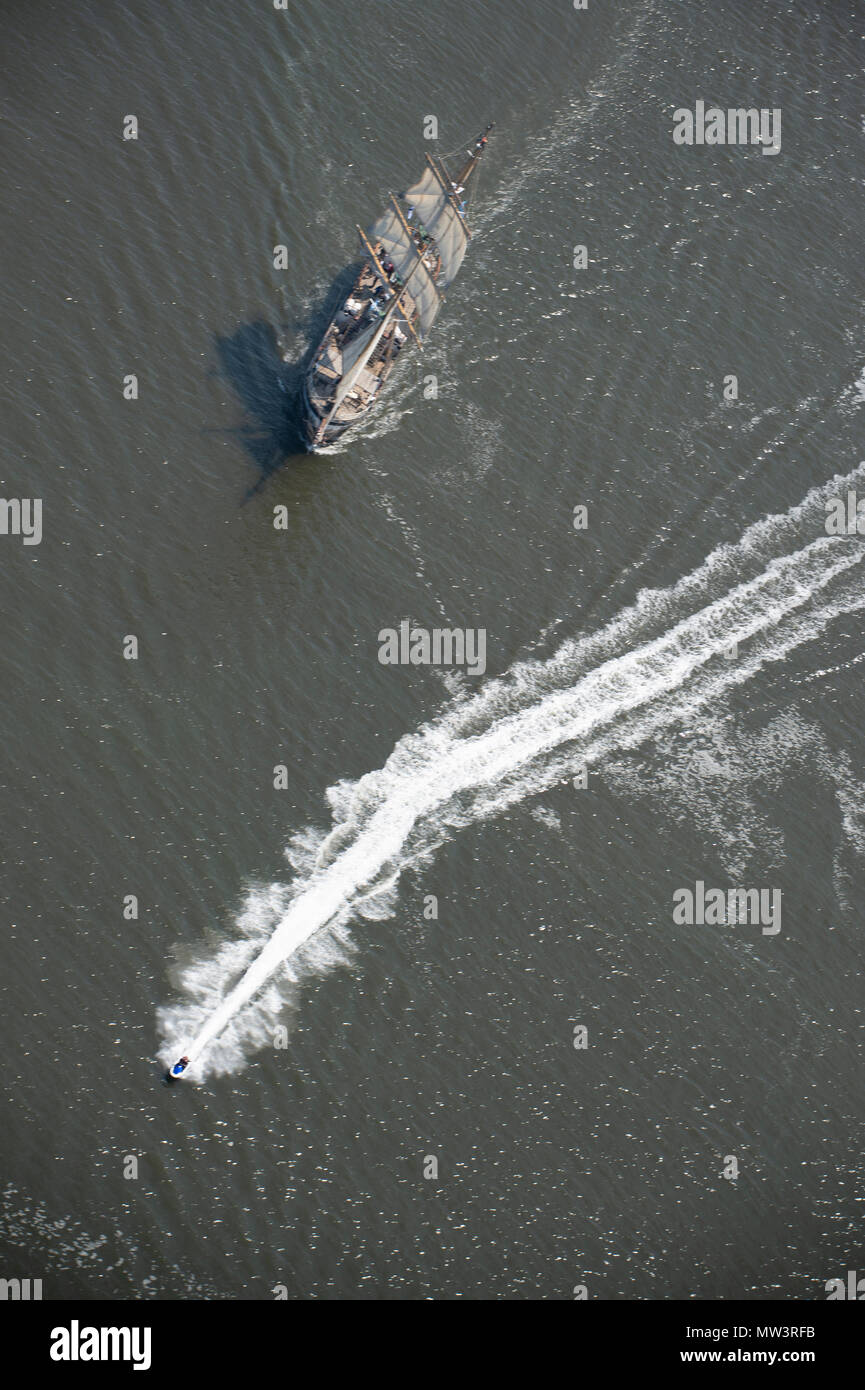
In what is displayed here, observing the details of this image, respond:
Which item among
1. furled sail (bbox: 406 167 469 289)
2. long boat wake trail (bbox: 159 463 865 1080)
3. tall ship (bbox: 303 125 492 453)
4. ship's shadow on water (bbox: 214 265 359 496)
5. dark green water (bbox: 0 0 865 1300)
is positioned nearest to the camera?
dark green water (bbox: 0 0 865 1300)

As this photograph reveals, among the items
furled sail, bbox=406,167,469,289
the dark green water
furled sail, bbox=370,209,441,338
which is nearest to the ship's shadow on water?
the dark green water

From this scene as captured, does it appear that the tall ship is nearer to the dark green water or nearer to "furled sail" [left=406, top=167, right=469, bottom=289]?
"furled sail" [left=406, top=167, right=469, bottom=289]

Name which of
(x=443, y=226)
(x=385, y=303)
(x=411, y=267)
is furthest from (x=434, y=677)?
(x=443, y=226)

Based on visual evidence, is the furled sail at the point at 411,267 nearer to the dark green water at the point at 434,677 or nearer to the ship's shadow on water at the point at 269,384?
the dark green water at the point at 434,677

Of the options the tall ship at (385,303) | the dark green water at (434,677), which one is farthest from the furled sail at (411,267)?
the dark green water at (434,677)

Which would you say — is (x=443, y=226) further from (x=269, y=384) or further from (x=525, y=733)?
(x=525, y=733)
